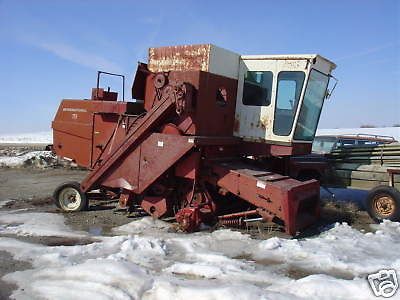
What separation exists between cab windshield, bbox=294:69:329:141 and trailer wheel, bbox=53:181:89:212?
4.57 metres

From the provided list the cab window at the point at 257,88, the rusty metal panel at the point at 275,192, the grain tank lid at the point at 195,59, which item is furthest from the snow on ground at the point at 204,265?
the grain tank lid at the point at 195,59

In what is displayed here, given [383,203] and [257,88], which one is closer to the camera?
[383,203]

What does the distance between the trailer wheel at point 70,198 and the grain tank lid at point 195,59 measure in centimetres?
299

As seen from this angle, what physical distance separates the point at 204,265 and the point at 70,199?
4.91m

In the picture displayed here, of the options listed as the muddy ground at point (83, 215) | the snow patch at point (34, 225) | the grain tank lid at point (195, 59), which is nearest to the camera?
the muddy ground at point (83, 215)

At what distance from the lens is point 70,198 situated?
9.67 metres

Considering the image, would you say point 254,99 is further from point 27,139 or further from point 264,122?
point 27,139

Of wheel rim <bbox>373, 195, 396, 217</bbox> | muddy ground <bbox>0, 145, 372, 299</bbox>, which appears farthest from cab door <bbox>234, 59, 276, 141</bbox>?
wheel rim <bbox>373, 195, 396, 217</bbox>

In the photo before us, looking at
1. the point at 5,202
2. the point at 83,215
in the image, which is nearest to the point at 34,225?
the point at 83,215

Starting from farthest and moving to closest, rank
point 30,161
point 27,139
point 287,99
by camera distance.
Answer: point 27,139 < point 30,161 < point 287,99

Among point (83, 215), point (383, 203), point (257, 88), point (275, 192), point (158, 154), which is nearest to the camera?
point (275, 192)

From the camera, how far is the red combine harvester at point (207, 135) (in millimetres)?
8062

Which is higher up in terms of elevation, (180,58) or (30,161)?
(180,58)

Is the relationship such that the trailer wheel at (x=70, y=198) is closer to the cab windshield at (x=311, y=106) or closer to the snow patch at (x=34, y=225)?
the snow patch at (x=34, y=225)
